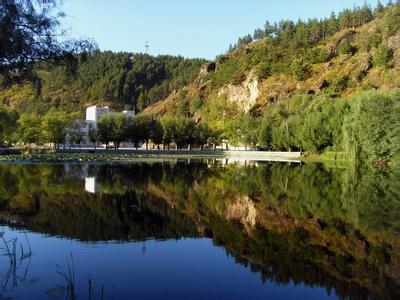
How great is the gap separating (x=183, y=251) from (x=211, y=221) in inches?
259

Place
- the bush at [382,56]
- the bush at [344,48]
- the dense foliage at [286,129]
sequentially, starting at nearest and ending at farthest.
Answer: the dense foliage at [286,129] < the bush at [382,56] < the bush at [344,48]

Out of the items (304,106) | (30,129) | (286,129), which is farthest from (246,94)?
(30,129)

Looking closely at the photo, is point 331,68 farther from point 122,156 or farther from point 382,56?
point 122,156

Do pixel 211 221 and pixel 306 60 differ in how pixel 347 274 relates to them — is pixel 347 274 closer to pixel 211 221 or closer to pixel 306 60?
pixel 211 221

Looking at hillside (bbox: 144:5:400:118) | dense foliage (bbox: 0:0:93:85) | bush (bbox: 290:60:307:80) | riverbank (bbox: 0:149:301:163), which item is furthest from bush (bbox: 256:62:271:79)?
dense foliage (bbox: 0:0:93:85)

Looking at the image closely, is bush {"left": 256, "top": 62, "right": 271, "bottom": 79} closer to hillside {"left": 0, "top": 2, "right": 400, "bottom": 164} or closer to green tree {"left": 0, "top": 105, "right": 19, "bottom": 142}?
hillside {"left": 0, "top": 2, "right": 400, "bottom": 164}

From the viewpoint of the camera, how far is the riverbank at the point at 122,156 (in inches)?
3123

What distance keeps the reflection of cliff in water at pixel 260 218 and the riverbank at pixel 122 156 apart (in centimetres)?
3753

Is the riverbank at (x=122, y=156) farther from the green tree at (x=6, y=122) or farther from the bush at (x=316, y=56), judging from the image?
the bush at (x=316, y=56)

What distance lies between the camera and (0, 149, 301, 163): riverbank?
79312 mm

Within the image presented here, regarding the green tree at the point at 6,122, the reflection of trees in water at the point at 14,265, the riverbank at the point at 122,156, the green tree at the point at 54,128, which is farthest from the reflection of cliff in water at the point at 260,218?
the green tree at the point at 54,128

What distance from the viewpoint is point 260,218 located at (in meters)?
25.6

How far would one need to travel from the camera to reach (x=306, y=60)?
182625 mm

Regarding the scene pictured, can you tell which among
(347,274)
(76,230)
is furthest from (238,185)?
(347,274)
